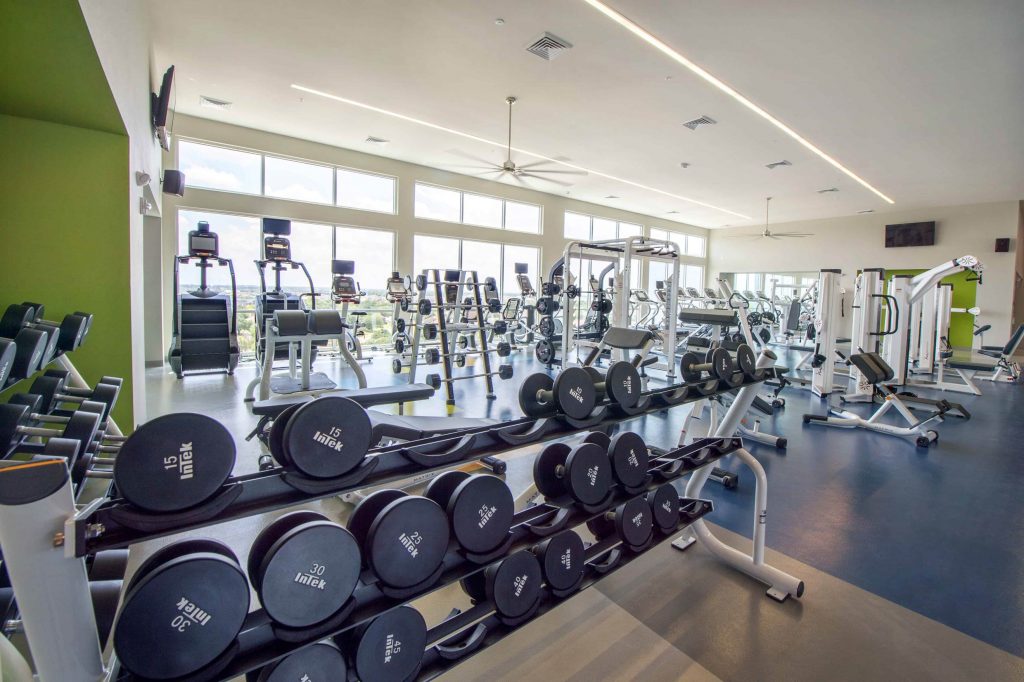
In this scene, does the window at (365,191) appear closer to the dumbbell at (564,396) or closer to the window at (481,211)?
the window at (481,211)

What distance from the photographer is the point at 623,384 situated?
1562 millimetres

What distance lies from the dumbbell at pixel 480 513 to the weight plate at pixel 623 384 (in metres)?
0.50

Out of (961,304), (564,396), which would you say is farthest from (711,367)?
(961,304)

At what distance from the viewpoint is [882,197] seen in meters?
9.14

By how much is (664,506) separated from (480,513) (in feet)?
2.79

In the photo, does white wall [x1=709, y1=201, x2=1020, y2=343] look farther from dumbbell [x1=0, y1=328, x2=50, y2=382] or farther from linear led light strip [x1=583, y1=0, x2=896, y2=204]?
dumbbell [x1=0, y1=328, x2=50, y2=382]

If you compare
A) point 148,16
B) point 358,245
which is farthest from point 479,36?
point 358,245

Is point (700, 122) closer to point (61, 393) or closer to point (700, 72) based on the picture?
point (700, 72)

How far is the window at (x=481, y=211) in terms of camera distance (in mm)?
9000

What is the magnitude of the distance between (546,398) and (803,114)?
219 inches

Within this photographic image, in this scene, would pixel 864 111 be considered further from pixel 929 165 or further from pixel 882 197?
pixel 882 197

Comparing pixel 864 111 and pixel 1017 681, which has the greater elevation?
pixel 864 111

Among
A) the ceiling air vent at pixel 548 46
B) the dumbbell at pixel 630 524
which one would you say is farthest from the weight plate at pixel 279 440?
the ceiling air vent at pixel 548 46

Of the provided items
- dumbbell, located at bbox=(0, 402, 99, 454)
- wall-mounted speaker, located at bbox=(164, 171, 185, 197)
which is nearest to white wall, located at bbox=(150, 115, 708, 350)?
wall-mounted speaker, located at bbox=(164, 171, 185, 197)
